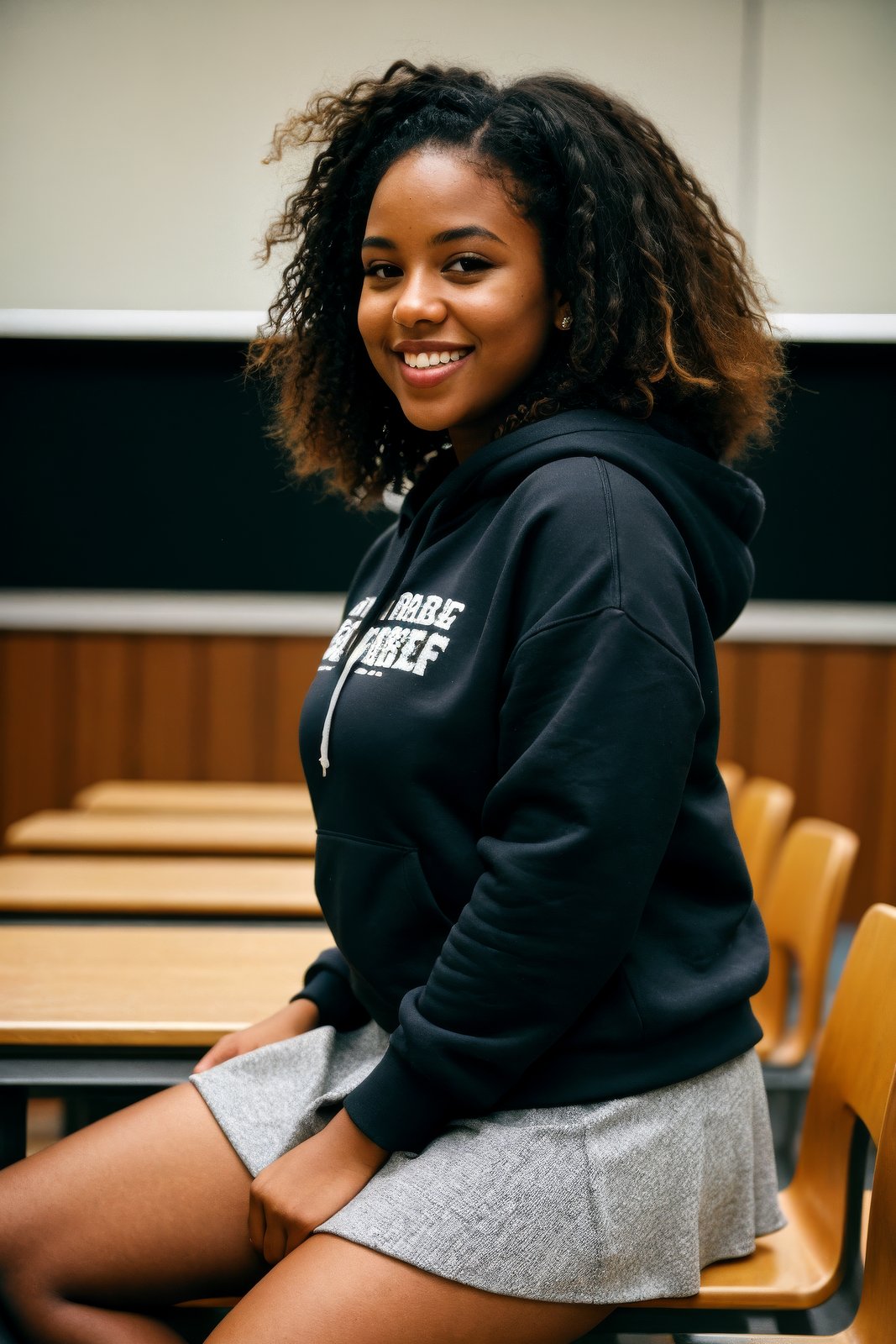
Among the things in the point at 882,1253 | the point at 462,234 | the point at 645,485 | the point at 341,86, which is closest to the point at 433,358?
the point at 462,234

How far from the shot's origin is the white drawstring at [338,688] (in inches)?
44.9

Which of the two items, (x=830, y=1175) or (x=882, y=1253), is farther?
(x=830, y=1175)

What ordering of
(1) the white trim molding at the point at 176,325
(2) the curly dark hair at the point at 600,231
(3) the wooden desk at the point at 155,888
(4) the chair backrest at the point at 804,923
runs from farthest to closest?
(1) the white trim molding at the point at 176,325
(4) the chair backrest at the point at 804,923
(3) the wooden desk at the point at 155,888
(2) the curly dark hair at the point at 600,231

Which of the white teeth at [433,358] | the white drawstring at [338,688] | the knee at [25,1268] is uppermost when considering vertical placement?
the white teeth at [433,358]

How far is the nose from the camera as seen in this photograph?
44.4 inches

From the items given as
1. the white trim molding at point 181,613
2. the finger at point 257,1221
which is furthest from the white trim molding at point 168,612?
the finger at point 257,1221

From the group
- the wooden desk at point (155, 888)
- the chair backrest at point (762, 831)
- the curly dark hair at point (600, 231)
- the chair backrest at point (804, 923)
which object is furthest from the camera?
the chair backrest at point (762, 831)

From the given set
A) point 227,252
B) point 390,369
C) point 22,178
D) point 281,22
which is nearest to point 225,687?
point 227,252

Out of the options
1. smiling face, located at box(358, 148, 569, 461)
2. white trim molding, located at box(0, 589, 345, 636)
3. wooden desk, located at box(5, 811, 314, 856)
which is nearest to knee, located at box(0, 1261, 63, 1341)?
smiling face, located at box(358, 148, 569, 461)

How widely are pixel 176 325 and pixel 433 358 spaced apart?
325cm

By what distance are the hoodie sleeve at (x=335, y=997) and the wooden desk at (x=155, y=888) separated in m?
0.65

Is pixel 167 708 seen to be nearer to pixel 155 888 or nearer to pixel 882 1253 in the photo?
pixel 155 888

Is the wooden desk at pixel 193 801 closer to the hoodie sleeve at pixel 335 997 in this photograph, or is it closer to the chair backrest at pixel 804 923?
the chair backrest at pixel 804 923

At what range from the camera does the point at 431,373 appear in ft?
3.84
